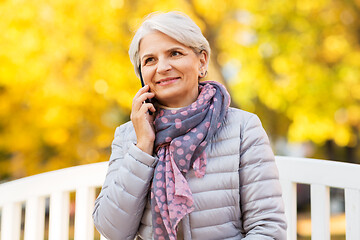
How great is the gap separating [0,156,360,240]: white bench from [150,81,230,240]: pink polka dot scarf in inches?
26.3

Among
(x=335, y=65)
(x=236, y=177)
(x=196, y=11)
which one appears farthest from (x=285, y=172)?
(x=335, y=65)

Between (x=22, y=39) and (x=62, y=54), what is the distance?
565mm

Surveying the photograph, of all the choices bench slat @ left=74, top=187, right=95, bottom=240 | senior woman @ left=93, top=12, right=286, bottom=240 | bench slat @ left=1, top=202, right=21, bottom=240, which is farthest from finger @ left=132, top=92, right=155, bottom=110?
bench slat @ left=1, top=202, right=21, bottom=240

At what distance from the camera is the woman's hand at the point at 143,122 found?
5.74 feet

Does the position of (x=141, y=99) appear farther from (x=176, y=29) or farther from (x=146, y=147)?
(x=176, y=29)

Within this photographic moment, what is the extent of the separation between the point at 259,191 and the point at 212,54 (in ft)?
12.7

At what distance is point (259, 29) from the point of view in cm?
590

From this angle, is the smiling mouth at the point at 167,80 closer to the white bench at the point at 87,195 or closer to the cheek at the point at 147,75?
the cheek at the point at 147,75

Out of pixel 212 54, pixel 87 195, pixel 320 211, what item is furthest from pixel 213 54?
pixel 320 211

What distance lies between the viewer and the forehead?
1728 mm

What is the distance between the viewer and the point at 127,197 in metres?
1.72

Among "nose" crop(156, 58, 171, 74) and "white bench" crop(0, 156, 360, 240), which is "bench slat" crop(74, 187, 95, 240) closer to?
"white bench" crop(0, 156, 360, 240)

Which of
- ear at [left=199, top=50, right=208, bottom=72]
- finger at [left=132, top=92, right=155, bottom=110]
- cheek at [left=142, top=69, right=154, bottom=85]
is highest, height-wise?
ear at [left=199, top=50, right=208, bottom=72]

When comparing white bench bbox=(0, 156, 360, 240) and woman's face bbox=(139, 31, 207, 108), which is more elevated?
woman's face bbox=(139, 31, 207, 108)
